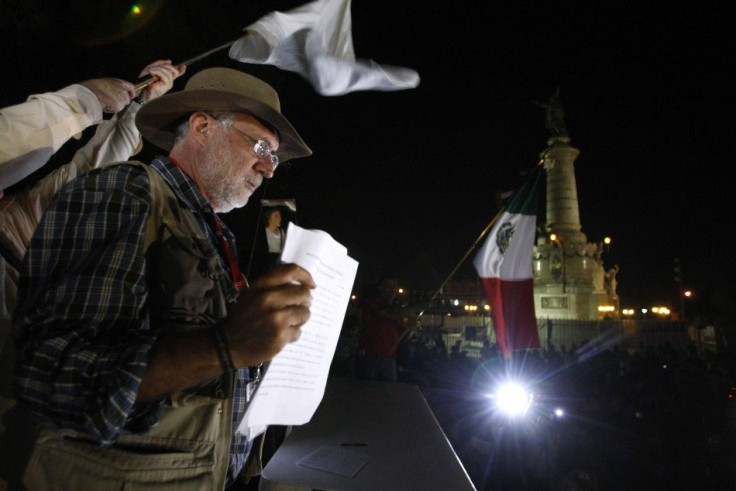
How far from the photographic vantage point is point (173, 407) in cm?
128

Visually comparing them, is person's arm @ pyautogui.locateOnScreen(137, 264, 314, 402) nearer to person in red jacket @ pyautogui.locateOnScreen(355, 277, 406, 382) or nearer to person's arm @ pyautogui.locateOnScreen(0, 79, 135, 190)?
person's arm @ pyautogui.locateOnScreen(0, 79, 135, 190)

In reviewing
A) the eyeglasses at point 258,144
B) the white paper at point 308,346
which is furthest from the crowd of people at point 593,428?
the eyeglasses at point 258,144

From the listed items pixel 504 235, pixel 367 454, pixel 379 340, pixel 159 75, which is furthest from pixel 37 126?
pixel 504 235

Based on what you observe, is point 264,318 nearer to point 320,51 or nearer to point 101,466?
point 101,466

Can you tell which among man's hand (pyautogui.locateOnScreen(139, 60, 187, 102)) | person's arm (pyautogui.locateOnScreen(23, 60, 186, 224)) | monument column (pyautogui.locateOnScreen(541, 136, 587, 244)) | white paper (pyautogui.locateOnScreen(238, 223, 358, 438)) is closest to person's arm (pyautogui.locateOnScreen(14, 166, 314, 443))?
white paper (pyautogui.locateOnScreen(238, 223, 358, 438))

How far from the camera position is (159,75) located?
261cm

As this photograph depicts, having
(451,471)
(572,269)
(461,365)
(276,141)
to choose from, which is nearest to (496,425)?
(461,365)

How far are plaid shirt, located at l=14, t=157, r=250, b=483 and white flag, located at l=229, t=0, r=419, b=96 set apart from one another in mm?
1888

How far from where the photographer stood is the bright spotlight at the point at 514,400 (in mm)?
6668

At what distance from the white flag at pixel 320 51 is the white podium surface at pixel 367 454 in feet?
7.62

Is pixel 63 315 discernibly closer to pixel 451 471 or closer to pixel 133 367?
pixel 133 367

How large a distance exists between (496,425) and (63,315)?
7.04 metres

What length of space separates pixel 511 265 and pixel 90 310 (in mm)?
7570

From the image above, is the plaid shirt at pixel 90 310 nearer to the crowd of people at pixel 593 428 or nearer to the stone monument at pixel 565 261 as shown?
the crowd of people at pixel 593 428
